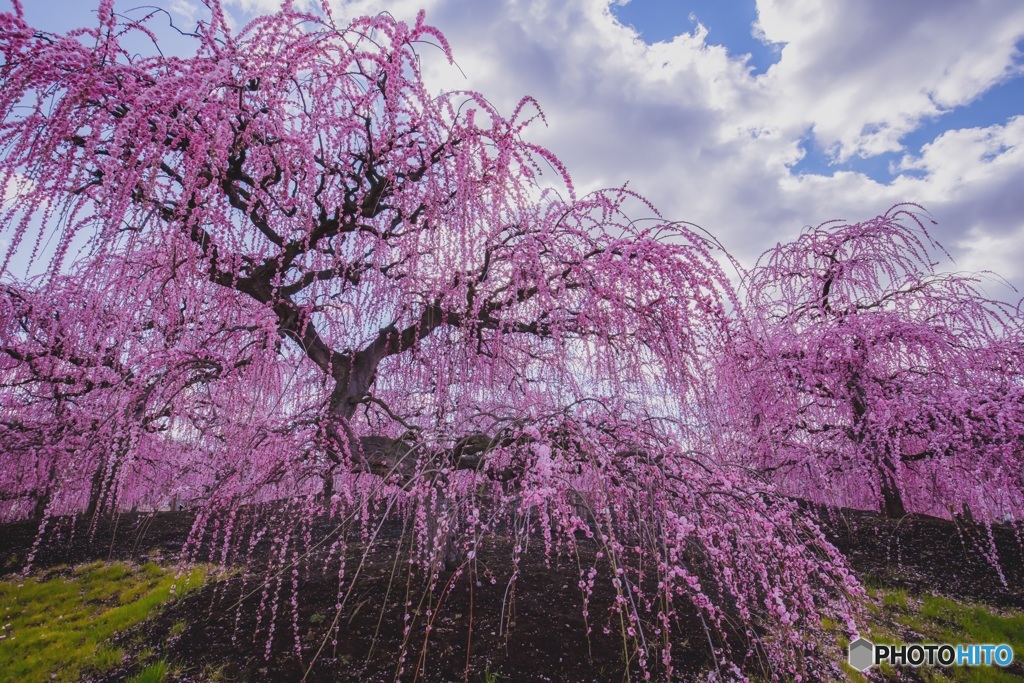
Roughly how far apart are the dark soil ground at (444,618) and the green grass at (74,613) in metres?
0.37

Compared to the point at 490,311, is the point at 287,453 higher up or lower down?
lower down

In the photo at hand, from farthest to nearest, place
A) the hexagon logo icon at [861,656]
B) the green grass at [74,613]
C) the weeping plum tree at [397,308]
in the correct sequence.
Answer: the green grass at [74,613] → the hexagon logo icon at [861,656] → the weeping plum tree at [397,308]

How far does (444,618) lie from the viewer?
427 centimetres

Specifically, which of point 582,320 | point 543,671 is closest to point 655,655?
point 543,671

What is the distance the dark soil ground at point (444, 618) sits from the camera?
357cm

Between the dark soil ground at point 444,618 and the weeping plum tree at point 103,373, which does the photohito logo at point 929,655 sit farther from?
the weeping plum tree at point 103,373

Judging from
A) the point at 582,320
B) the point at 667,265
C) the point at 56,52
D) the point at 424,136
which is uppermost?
the point at 424,136

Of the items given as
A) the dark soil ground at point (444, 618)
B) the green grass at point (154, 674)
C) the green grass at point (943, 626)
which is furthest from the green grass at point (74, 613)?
the green grass at point (943, 626)

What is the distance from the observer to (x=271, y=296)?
187 inches

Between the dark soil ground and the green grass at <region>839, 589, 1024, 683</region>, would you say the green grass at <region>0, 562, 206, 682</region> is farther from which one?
the green grass at <region>839, 589, 1024, 683</region>

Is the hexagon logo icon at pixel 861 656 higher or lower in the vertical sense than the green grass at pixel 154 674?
higher

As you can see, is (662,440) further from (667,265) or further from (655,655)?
(655,655)

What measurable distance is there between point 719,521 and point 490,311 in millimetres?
2957

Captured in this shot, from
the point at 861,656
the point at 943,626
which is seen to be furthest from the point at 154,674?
the point at 943,626
